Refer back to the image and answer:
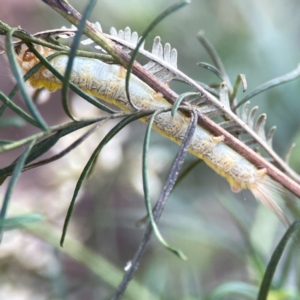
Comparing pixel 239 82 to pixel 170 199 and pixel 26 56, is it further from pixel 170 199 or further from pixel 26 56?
pixel 170 199

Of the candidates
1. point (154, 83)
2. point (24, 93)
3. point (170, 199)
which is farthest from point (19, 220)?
point (170, 199)

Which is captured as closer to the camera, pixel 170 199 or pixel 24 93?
pixel 24 93

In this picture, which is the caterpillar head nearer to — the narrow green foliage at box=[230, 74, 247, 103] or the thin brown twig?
the thin brown twig

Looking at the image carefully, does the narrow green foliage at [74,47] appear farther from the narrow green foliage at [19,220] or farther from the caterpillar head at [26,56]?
the caterpillar head at [26,56]

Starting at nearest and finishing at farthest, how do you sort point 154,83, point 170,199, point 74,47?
point 74,47 → point 154,83 → point 170,199

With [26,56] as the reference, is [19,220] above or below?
below

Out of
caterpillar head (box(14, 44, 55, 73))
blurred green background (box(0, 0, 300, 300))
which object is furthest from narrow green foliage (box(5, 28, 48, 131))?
blurred green background (box(0, 0, 300, 300))

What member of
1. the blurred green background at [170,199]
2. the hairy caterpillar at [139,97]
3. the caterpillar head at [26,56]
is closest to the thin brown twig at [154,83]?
the hairy caterpillar at [139,97]

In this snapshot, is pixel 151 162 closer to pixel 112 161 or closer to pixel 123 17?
pixel 112 161
